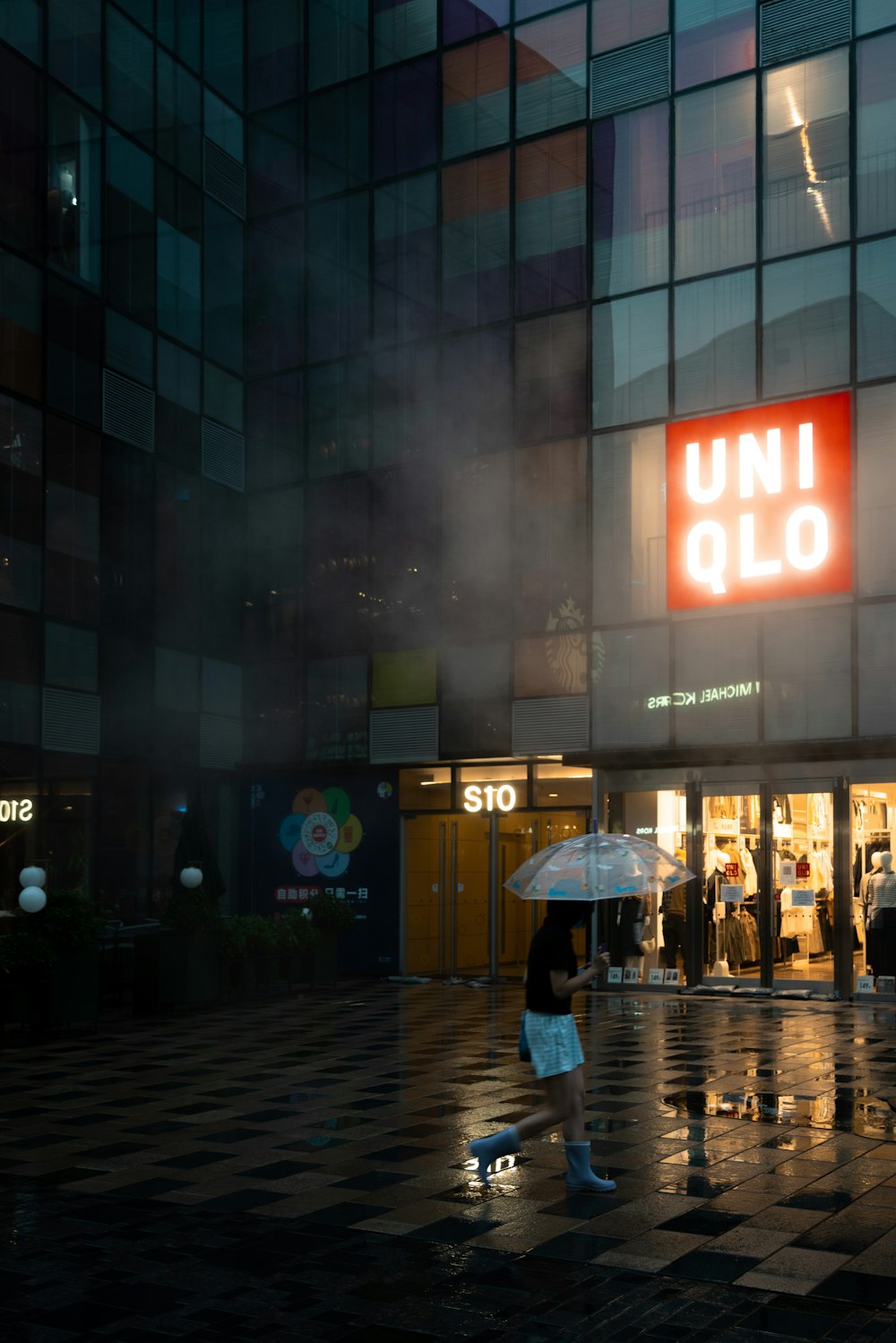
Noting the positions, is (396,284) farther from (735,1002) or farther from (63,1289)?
(63,1289)

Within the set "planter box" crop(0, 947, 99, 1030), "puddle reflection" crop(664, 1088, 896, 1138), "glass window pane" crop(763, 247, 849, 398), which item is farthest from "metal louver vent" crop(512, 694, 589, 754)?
"puddle reflection" crop(664, 1088, 896, 1138)

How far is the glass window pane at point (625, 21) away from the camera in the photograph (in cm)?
1969

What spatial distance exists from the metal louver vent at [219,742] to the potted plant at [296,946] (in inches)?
166

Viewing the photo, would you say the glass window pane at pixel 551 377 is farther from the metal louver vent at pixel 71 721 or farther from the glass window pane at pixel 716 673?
the metal louver vent at pixel 71 721

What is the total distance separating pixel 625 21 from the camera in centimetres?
1997

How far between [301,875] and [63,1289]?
55.8 ft

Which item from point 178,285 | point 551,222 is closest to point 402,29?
point 551,222

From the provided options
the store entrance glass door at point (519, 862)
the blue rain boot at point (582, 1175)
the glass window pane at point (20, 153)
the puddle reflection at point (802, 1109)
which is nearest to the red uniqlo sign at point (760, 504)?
the store entrance glass door at point (519, 862)

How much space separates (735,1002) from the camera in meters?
17.7

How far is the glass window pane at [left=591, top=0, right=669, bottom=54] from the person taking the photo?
19.7m

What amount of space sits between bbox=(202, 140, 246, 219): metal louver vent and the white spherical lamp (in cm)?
1333

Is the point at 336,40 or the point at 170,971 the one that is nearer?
the point at 170,971

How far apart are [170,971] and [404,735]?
20.2ft

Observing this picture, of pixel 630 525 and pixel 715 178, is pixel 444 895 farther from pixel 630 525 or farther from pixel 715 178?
pixel 715 178
